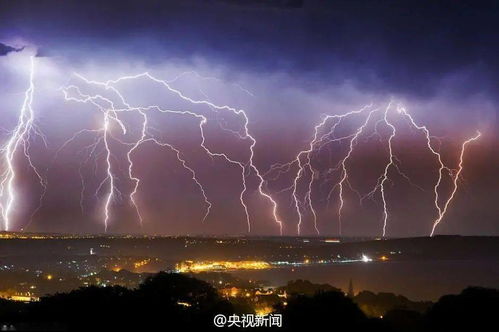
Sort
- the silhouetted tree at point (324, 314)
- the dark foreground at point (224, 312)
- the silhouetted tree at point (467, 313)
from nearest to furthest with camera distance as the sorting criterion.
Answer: the dark foreground at point (224, 312) < the silhouetted tree at point (324, 314) < the silhouetted tree at point (467, 313)

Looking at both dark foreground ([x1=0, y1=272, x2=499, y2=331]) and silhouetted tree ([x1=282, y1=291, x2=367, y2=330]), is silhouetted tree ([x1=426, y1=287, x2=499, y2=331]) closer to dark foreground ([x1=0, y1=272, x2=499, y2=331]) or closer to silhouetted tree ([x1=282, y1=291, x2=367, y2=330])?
dark foreground ([x1=0, y1=272, x2=499, y2=331])

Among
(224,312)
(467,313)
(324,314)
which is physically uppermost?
(324,314)

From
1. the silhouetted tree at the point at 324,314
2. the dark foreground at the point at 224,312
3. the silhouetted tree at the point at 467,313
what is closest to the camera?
the dark foreground at the point at 224,312

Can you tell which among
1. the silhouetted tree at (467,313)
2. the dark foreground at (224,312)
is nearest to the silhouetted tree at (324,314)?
the dark foreground at (224,312)

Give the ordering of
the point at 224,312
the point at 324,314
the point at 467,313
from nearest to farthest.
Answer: the point at 324,314
the point at 467,313
the point at 224,312

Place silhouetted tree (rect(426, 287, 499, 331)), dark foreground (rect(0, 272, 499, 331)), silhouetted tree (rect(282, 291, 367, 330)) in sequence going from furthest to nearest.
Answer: silhouetted tree (rect(426, 287, 499, 331)) < silhouetted tree (rect(282, 291, 367, 330)) < dark foreground (rect(0, 272, 499, 331))

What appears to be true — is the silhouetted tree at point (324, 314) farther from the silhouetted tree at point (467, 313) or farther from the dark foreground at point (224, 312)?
the silhouetted tree at point (467, 313)

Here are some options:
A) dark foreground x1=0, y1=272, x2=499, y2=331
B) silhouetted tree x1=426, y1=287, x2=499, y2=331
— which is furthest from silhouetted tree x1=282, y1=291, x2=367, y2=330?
silhouetted tree x1=426, y1=287, x2=499, y2=331

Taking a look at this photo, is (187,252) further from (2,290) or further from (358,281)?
(2,290)

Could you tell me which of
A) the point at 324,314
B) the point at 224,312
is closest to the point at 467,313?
the point at 324,314

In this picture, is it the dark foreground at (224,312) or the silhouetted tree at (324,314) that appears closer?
the dark foreground at (224,312)

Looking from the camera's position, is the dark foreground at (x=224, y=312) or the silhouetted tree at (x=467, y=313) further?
the silhouetted tree at (x=467, y=313)

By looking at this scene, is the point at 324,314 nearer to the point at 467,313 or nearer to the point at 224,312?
the point at 224,312
